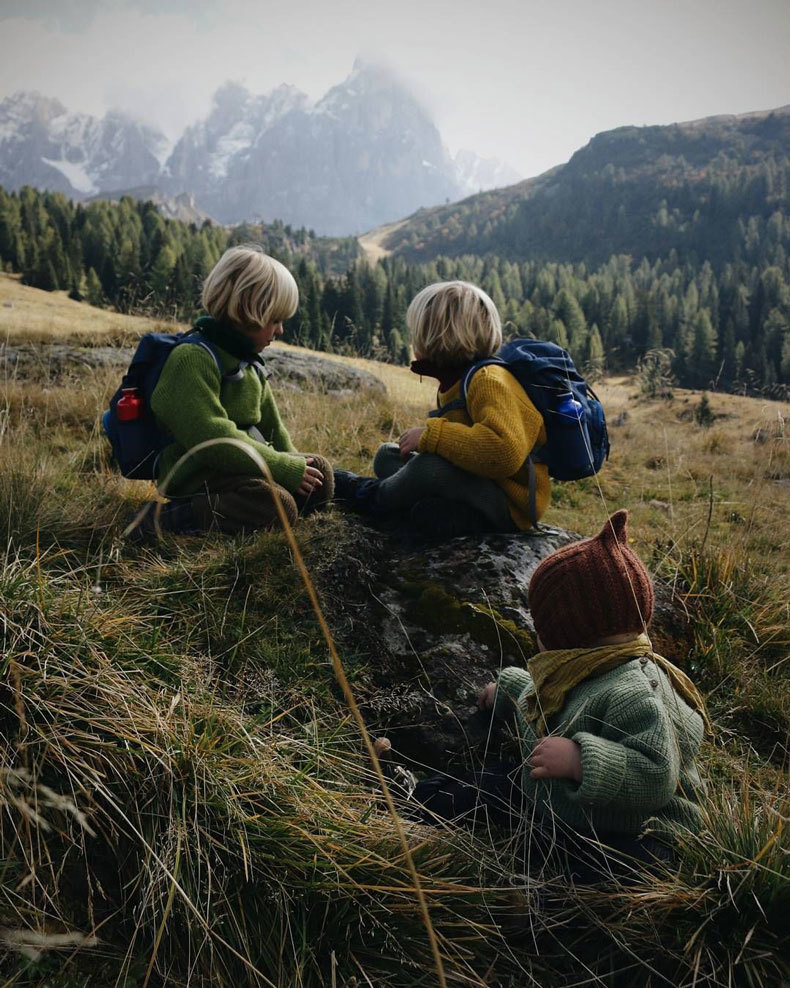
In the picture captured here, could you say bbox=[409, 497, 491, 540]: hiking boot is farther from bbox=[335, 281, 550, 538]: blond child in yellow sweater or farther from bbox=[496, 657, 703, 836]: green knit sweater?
bbox=[496, 657, 703, 836]: green knit sweater

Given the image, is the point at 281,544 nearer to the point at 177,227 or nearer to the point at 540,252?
the point at 177,227

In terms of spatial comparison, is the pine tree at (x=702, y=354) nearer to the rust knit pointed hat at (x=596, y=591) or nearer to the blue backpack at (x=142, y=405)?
the blue backpack at (x=142, y=405)

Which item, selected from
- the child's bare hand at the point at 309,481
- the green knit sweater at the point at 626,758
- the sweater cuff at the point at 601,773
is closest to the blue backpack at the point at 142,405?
the child's bare hand at the point at 309,481

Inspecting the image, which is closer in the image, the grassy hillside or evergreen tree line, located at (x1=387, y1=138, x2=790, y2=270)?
the grassy hillside

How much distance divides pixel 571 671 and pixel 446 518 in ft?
5.05

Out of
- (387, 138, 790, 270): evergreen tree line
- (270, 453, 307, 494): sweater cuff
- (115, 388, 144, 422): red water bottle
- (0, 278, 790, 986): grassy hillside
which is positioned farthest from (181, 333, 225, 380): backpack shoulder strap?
(387, 138, 790, 270): evergreen tree line

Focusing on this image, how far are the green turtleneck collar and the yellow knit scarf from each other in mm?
2464

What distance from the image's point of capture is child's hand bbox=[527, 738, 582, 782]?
1738 millimetres

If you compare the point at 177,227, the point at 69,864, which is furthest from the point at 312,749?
the point at 177,227

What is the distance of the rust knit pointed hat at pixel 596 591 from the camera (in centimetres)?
190

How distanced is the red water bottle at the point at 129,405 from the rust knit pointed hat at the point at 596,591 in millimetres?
2538

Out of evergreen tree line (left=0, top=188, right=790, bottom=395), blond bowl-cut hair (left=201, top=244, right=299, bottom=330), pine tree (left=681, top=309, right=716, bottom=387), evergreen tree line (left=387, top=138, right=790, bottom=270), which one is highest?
evergreen tree line (left=387, top=138, right=790, bottom=270)

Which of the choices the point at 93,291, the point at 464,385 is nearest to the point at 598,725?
the point at 464,385

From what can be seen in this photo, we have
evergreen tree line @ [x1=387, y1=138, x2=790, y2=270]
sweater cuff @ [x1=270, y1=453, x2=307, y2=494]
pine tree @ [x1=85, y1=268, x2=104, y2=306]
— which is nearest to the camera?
sweater cuff @ [x1=270, y1=453, x2=307, y2=494]
